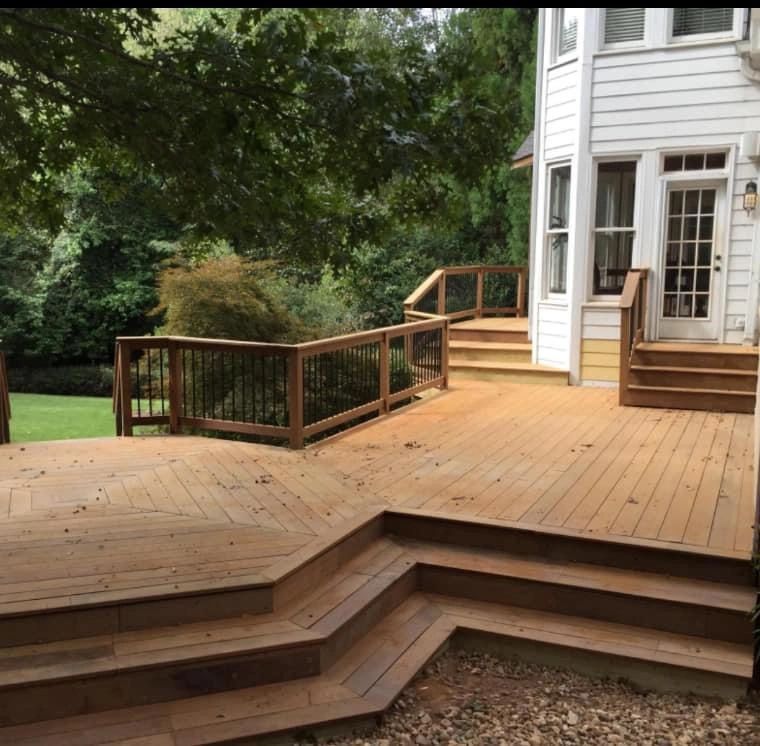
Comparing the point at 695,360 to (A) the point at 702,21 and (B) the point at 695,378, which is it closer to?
(B) the point at 695,378

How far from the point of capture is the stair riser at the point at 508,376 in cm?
951

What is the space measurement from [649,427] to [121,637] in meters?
5.26

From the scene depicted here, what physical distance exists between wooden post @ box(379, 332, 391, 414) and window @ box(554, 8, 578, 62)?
4.58 meters

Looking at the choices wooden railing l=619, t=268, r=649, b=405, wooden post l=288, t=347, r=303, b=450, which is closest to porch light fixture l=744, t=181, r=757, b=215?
wooden railing l=619, t=268, r=649, b=405

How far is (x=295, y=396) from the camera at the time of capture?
6.16 meters

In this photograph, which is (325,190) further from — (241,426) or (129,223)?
(129,223)

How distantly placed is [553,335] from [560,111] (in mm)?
2744

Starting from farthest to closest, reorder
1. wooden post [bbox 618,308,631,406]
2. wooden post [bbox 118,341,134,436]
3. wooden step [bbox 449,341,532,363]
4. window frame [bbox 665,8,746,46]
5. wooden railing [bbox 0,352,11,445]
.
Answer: wooden step [bbox 449,341,532,363] < window frame [bbox 665,8,746,46] < wooden post [bbox 618,308,631,406] < wooden post [bbox 118,341,134,436] < wooden railing [bbox 0,352,11,445]

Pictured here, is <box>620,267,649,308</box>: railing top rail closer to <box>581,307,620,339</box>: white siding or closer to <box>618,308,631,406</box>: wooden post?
<box>618,308,631,406</box>: wooden post

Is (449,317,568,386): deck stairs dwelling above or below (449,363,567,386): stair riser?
above

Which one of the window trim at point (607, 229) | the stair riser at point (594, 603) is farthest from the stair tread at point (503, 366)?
the stair riser at point (594, 603)

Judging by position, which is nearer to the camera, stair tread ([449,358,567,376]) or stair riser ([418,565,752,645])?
stair riser ([418,565,752,645])

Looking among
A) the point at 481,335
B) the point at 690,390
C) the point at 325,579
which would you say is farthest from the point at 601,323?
the point at 325,579

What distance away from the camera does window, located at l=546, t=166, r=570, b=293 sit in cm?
954
